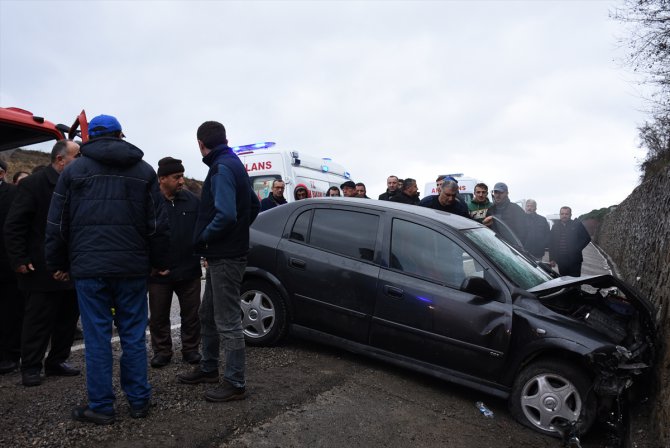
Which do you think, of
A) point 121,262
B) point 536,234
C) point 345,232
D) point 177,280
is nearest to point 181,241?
point 177,280

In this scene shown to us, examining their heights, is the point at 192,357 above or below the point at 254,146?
below

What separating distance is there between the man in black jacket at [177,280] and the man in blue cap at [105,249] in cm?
116

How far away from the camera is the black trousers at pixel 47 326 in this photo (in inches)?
164

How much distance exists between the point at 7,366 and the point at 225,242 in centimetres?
241

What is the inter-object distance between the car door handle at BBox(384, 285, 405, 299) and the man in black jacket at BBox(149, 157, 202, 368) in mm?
1770

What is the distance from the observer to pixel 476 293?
4.20 m

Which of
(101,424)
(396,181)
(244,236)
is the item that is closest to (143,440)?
(101,424)

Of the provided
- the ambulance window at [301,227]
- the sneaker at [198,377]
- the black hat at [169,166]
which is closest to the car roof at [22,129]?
the black hat at [169,166]

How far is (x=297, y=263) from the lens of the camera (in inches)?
200

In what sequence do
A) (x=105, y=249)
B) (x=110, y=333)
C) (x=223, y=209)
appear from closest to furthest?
(x=105, y=249), (x=110, y=333), (x=223, y=209)

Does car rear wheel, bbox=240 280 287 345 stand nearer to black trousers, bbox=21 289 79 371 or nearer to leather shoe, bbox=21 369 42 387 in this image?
black trousers, bbox=21 289 79 371

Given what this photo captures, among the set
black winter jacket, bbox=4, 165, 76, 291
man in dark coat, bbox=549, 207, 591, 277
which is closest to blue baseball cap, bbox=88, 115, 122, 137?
black winter jacket, bbox=4, 165, 76, 291

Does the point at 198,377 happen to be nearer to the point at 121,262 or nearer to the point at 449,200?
the point at 121,262

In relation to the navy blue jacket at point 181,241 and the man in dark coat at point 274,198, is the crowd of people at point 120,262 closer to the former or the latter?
the navy blue jacket at point 181,241
